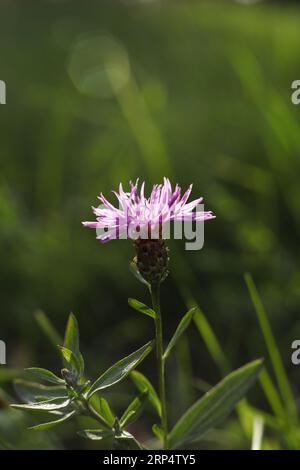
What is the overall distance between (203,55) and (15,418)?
71.2 inches

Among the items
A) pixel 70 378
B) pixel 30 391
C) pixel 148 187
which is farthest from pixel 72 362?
pixel 148 187

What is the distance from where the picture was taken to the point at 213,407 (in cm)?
71

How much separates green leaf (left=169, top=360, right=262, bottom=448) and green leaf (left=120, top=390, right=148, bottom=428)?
0.07 metres

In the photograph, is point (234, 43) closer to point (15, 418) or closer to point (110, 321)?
point (110, 321)

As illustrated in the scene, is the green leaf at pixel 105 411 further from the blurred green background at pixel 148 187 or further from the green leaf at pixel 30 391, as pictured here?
the blurred green background at pixel 148 187

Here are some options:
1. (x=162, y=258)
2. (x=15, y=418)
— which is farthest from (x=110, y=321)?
(x=162, y=258)

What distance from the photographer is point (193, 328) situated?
52.1 inches

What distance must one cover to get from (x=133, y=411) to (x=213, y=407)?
0.13 meters

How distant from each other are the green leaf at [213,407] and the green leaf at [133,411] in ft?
0.22

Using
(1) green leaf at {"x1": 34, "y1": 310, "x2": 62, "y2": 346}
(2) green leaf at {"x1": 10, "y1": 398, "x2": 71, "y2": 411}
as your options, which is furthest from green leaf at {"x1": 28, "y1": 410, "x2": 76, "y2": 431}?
(1) green leaf at {"x1": 34, "y1": 310, "x2": 62, "y2": 346}

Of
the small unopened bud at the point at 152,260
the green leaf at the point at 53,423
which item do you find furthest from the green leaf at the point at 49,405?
the small unopened bud at the point at 152,260

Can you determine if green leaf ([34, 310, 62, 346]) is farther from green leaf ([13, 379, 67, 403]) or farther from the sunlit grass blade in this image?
the sunlit grass blade

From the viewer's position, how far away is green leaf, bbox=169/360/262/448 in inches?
27.6

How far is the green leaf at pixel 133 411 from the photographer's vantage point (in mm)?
621
